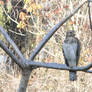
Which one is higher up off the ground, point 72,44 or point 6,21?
point 6,21

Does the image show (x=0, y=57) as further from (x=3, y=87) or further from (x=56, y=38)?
(x=56, y=38)

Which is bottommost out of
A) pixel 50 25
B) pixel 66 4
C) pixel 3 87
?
pixel 3 87

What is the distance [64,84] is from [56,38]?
38.5 inches

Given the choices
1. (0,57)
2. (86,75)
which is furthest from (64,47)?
(0,57)

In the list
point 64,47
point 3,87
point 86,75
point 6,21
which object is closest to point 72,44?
point 64,47

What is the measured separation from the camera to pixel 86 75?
5176mm

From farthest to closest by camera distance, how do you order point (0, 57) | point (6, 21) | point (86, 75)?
point (6, 21) → point (0, 57) → point (86, 75)

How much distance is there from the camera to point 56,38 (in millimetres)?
5559

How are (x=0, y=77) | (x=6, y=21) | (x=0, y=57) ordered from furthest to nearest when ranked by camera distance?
(x=6, y=21) < (x=0, y=57) < (x=0, y=77)

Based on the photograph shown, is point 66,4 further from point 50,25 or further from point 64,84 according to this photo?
point 64,84

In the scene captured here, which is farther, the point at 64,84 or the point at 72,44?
the point at 64,84

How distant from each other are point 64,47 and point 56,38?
2.54 m

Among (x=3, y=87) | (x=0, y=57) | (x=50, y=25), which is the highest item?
(x=50, y=25)

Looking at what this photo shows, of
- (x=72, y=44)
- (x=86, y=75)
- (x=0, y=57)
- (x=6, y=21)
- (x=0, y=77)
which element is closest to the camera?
(x=72, y=44)
